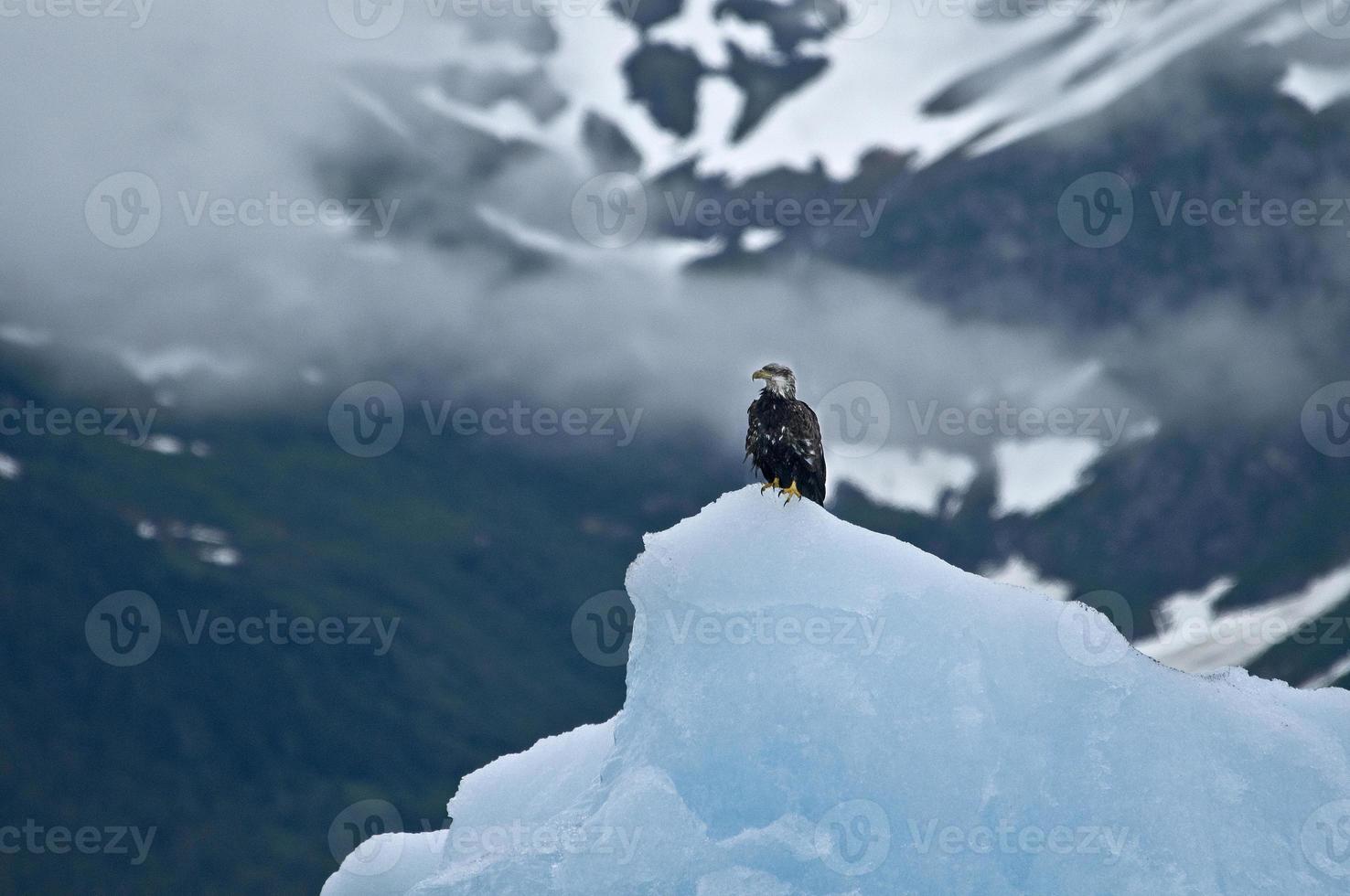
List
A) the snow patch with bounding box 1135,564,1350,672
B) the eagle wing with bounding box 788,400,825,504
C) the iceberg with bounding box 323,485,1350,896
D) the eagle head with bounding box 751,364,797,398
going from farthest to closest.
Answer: the snow patch with bounding box 1135,564,1350,672
the eagle head with bounding box 751,364,797,398
the eagle wing with bounding box 788,400,825,504
the iceberg with bounding box 323,485,1350,896

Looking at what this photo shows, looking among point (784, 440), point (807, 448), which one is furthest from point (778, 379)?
point (807, 448)

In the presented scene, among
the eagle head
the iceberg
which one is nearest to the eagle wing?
the eagle head

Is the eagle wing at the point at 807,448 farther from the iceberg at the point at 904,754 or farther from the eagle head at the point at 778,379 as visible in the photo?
the iceberg at the point at 904,754

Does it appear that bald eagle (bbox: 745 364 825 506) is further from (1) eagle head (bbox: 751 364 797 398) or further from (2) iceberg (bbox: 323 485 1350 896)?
(2) iceberg (bbox: 323 485 1350 896)

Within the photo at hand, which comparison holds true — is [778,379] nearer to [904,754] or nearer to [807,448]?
[807,448]

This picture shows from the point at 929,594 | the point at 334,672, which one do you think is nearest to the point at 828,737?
the point at 929,594

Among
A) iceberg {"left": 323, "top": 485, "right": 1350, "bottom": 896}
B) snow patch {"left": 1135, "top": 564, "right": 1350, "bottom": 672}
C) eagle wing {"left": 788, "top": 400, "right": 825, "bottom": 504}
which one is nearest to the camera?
iceberg {"left": 323, "top": 485, "right": 1350, "bottom": 896}
